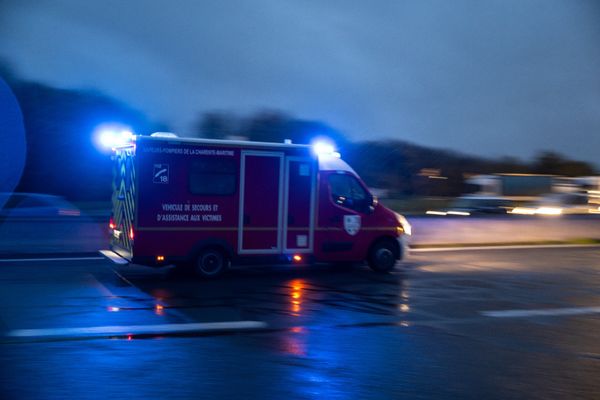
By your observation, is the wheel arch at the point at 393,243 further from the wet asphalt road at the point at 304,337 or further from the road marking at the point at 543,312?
the road marking at the point at 543,312

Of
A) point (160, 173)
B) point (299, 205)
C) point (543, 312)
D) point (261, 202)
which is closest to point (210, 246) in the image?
point (261, 202)

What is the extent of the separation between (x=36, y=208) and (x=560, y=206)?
1232 inches

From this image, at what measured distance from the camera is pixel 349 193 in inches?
553

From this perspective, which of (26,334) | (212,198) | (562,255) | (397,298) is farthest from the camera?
(562,255)

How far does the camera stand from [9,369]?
6.53 metres

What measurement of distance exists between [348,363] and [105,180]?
37.7 meters

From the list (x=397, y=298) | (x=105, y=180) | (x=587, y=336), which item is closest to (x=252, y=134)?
(x=105, y=180)

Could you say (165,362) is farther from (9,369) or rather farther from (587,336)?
(587,336)

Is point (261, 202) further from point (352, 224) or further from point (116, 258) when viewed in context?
point (116, 258)

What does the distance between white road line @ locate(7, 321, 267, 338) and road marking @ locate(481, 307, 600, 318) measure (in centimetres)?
364

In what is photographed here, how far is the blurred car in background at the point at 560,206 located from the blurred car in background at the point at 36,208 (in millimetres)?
26962

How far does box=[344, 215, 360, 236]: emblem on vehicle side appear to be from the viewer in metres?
13.9

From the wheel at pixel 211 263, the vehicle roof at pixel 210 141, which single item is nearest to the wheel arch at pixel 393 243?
the vehicle roof at pixel 210 141

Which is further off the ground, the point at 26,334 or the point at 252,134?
the point at 252,134
